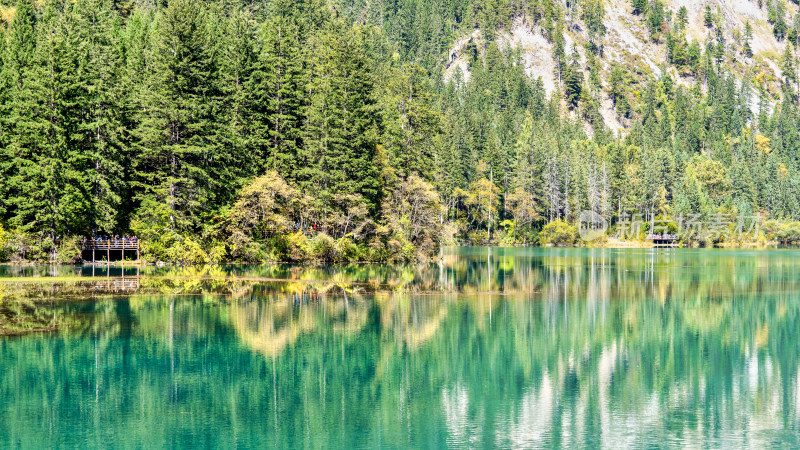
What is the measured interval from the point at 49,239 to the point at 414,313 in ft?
128

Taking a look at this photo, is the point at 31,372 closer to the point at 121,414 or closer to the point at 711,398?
the point at 121,414

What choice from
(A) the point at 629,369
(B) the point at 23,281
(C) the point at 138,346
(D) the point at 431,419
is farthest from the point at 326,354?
(B) the point at 23,281

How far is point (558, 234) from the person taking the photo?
488ft

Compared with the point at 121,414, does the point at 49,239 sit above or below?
above

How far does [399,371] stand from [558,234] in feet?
416

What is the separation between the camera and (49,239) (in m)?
64.2

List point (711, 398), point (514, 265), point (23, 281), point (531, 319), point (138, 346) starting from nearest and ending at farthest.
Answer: point (711, 398) → point (138, 346) → point (531, 319) → point (23, 281) → point (514, 265)

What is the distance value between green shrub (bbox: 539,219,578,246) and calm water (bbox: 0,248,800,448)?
100977 mm

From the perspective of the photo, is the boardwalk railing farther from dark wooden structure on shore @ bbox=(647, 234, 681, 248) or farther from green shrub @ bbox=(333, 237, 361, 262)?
dark wooden structure on shore @ bbox=(647, 234, 681, 248)

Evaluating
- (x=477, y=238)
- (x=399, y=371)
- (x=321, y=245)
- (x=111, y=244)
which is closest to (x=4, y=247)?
(x=111, y=244)

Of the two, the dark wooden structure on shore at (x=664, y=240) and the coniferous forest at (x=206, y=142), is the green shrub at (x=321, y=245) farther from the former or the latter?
the dark wooden structure on shore at (x=664, y=240)

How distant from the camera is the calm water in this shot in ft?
62.1

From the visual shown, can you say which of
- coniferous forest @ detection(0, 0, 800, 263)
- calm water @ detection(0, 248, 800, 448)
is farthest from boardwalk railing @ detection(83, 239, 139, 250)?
calm water @ detection(0, 248, 800, 448)

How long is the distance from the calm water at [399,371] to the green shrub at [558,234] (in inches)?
3975
